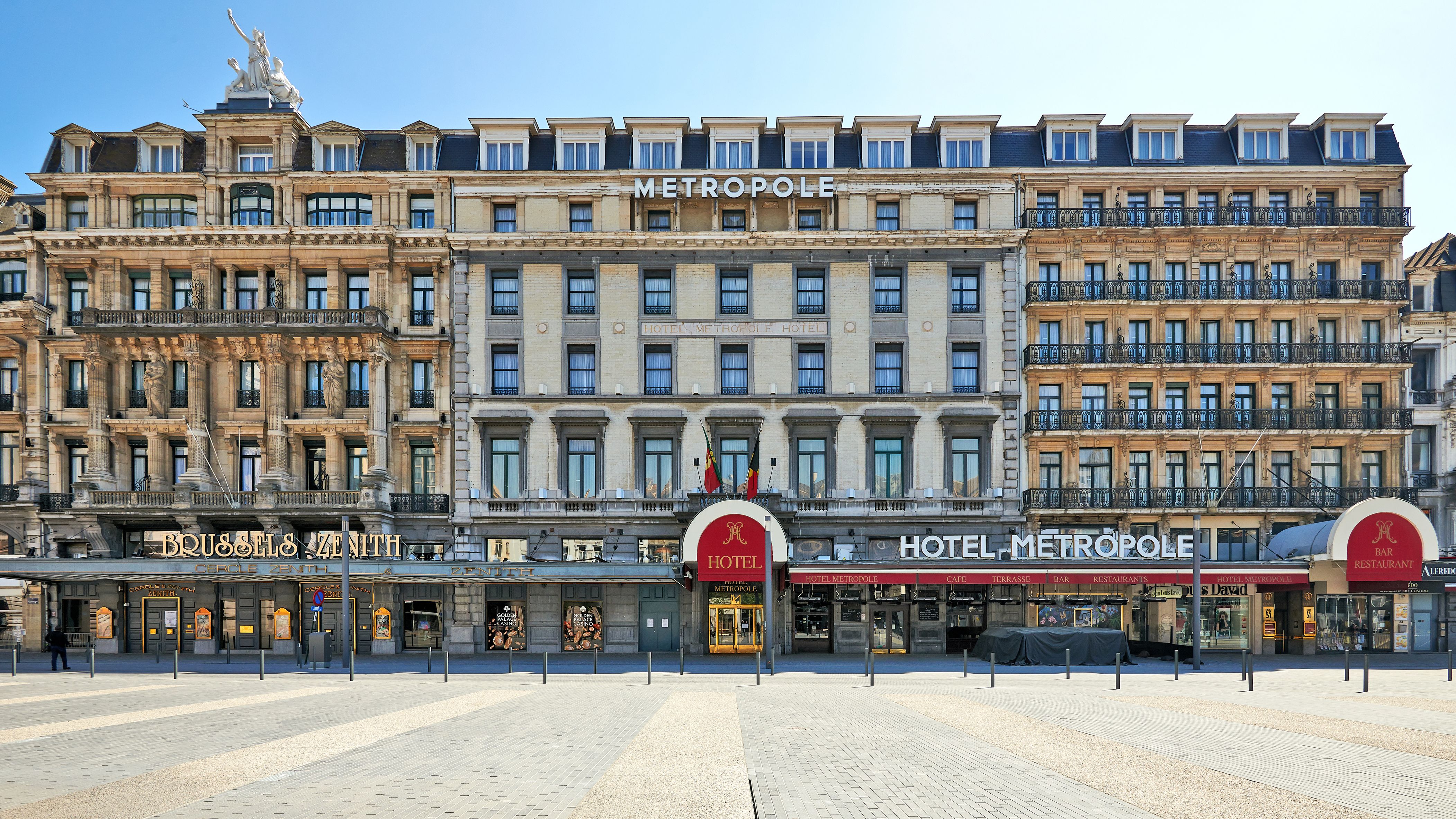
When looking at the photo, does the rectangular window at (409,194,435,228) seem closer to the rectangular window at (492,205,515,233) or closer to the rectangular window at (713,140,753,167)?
the rectangular window at (492,205,515,233)

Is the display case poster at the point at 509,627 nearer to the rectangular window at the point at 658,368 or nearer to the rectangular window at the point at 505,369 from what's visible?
the rectangular window at the point at 505,369

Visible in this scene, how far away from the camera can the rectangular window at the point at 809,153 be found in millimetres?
41312

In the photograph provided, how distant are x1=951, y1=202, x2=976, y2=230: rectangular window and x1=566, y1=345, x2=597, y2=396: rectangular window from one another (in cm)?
1668

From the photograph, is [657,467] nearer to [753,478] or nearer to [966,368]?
[753,478]

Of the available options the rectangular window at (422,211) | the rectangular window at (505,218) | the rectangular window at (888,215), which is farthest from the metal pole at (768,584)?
the rectangular window at (422,211)

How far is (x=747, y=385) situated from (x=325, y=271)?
18.9 metres

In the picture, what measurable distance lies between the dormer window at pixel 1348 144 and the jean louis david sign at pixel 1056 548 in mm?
18682

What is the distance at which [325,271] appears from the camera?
1603 inches

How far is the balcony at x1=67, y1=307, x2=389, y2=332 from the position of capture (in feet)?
127

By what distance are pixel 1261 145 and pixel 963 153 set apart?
13294mm

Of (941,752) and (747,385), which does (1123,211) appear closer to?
(747,385)

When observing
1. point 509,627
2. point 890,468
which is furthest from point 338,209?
point 890,468

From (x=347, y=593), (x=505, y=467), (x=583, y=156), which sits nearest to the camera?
(x=347, y=593)

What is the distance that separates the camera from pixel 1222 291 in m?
40.2
